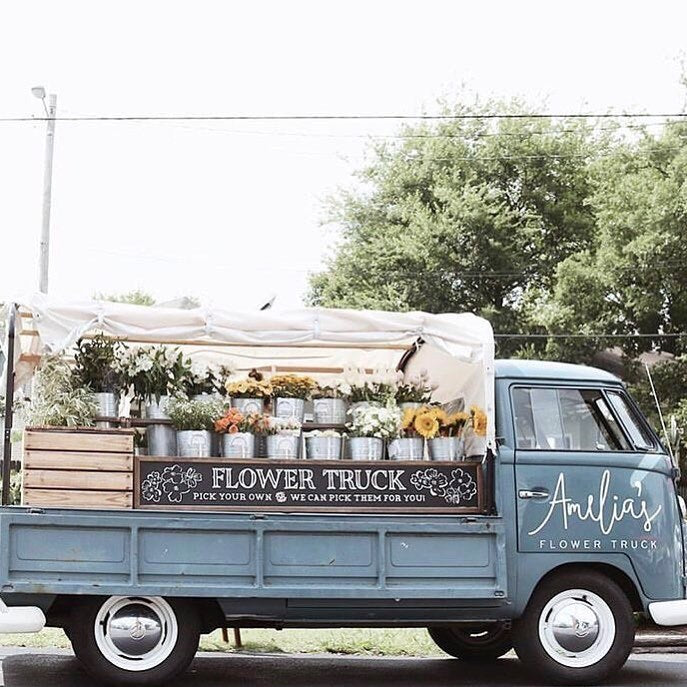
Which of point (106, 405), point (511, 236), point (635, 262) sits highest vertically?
point (511, 236)

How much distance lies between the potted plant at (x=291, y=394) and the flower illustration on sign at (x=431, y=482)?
3.29 ft

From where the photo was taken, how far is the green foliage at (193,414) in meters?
8.86

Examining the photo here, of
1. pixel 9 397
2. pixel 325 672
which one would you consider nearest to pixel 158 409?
pixel 9 397

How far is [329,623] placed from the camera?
344 inches

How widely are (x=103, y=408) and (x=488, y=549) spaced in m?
2.99

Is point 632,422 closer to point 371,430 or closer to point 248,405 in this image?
point 371,430

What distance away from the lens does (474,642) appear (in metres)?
10.1

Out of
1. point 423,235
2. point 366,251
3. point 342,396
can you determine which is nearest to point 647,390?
point 423,235

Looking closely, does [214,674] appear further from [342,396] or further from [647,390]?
[647,390]

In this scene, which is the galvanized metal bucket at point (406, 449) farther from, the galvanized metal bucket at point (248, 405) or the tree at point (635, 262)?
the tree at point (635, 262)

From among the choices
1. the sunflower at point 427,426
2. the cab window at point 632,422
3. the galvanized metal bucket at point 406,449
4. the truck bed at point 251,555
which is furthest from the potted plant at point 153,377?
the cab window at point 632,422

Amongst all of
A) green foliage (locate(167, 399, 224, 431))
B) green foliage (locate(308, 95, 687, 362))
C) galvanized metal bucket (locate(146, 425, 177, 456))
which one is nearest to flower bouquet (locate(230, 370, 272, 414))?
green foliage (locate(167, 399, 224, 431))

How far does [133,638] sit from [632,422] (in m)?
4.04

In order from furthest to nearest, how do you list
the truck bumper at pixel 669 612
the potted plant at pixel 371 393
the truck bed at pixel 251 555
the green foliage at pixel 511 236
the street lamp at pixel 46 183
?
the green foliage at pixel 511 236, the street lamp at pixel 46 183, the potted plant at pixel 371 393, the truck bumper at pixel 669 612, the truck bed at pixel 251 555
